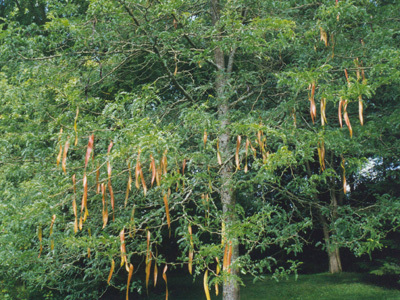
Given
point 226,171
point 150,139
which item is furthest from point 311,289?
point 150,139

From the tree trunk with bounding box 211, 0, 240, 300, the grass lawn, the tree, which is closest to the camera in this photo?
the tree

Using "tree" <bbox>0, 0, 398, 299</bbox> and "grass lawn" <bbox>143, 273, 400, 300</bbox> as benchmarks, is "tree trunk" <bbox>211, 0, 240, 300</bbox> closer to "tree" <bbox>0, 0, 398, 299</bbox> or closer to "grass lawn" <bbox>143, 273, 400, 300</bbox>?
"tree" <bbox>0, 0, 398, 299</bbox>

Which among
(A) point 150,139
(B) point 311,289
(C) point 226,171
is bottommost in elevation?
(B) point 311,289

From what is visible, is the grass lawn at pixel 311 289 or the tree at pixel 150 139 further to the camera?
the grass lawn at pixel 311 289

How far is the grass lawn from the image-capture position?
934 cm

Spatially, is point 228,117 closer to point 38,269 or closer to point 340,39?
point 340,39

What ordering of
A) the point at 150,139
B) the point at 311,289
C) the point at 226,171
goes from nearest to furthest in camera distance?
the point at 150,139 → the point at 226,171 → the point at 311,289

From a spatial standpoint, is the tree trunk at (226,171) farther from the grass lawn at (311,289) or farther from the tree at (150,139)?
the grass lawn at (311,289)

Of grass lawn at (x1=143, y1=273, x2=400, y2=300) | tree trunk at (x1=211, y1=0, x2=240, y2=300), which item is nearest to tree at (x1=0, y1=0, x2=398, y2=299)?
tree trunk at (x1=211, y1=0, x2=240, y2=300)

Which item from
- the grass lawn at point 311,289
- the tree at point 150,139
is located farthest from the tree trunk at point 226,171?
the grass lawn at point 311,289

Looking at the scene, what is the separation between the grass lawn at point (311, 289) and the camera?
9.34 m

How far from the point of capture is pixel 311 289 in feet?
33.3

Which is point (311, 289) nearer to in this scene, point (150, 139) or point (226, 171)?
point (226, 171)

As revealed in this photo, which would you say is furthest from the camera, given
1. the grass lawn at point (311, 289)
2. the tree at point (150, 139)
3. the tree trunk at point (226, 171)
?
the grass lawn at point (311, 289)
